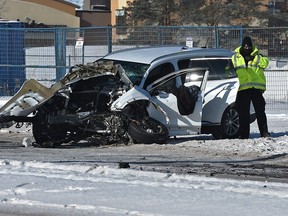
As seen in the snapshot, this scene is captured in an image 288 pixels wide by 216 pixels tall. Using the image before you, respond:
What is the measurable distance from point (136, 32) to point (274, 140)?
372 inches

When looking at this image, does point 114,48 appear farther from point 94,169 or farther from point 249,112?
point 94,169

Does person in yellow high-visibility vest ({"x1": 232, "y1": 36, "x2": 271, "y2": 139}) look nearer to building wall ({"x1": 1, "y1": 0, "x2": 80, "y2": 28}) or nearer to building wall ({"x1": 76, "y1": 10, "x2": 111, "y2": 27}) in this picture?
building wall ({"x1": 1, "y1": 0, "x2": 80, "y2": 28})

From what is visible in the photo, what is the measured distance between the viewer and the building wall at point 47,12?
4979cm

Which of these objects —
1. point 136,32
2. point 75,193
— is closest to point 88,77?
point 75,193

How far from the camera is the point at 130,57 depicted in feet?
46.1

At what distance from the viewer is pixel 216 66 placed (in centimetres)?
1423

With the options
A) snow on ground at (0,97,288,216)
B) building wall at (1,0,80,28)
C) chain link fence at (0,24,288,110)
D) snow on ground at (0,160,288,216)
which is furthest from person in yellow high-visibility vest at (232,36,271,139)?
building wall at (1,0,80,28)

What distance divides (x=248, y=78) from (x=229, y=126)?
3.31ft

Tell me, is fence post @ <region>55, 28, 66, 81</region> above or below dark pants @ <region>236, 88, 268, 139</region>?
above

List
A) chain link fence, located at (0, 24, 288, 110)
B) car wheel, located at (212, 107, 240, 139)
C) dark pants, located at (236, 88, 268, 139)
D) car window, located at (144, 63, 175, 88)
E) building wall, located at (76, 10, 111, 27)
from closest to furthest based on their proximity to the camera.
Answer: car window, located at (144, 63, 175, 88)
dark pants, located at (236, 88, 268, 139)
car wheel, located at (212, 107, 240, 139)
chain link fence, located at (0, 24, 288, 110)
building wall, located at (76, 10, 111, 27)

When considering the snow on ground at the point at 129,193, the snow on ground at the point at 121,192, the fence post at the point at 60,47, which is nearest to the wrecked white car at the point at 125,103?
the snow on ground at the point at 121,192

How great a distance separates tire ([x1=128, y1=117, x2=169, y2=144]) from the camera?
42.5 feet

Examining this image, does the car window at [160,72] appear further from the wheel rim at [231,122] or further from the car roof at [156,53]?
the wheel rim at [231,122]

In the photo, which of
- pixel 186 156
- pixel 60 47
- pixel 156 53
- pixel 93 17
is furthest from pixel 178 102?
pixel 93 17
